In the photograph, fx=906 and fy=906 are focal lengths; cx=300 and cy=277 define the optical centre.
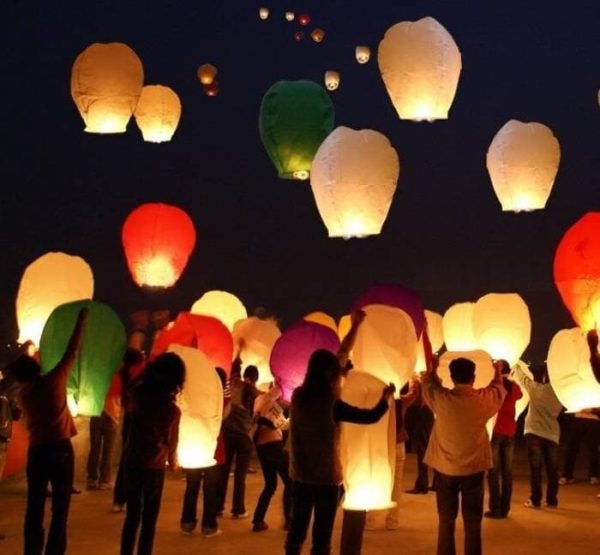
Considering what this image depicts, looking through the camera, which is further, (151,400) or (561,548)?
(561,548)

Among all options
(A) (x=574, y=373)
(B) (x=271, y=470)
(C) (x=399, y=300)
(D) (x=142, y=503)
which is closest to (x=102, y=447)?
(B) (x=271, y=470)

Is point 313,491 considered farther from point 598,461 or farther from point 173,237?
point 598,461

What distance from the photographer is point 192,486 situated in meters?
6.70

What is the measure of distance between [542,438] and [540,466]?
26 centimetres

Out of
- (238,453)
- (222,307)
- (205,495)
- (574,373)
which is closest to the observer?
(205,495)

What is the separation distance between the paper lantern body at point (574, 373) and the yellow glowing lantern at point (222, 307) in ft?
12.4

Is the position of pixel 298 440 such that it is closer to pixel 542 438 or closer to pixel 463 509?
pixel 463 509

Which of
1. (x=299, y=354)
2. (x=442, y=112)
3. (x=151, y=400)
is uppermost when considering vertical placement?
(x=442, y=112)

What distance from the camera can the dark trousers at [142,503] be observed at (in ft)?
16.0

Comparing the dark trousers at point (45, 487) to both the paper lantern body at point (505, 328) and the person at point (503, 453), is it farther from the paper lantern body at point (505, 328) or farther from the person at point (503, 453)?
the paper lantern body at point (505, 328)

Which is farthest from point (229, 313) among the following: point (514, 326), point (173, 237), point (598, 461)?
point (598, 461)

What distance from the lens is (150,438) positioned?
4.85 m

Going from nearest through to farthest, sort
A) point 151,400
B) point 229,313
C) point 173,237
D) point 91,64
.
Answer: point 151,400 → point 91,64 → point 173,237 → point 229,313

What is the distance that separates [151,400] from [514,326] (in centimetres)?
423
